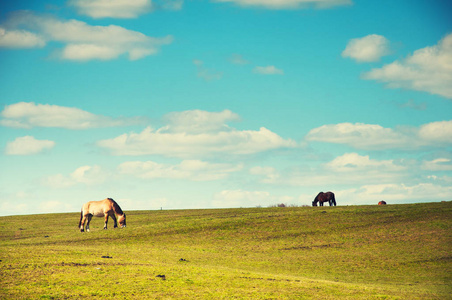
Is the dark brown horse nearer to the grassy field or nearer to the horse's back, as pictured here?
the grassy field

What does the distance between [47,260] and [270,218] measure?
96.8ft

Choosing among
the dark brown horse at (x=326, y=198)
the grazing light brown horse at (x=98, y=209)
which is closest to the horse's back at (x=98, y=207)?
the grazing light brown horse at (x=98, y=209)

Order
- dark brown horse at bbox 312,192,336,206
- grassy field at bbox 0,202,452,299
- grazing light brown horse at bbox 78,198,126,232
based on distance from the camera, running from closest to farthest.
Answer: grassy field at bbox 0,202,452,299 → grazing light brown horse at bbox 78,198,126,232 → dark brown horse at bbox 312,192,336,206

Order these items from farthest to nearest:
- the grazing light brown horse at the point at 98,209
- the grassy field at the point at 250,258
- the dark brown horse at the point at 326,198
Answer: the dark brown horse at the point at 326,198 → the grazing light brown horse at the point at 98,209 → the grassy field at the point at 250,258

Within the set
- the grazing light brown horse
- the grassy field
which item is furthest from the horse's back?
the grassy field

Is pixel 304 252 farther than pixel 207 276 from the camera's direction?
Yes

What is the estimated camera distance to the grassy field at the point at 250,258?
1922 centimetres

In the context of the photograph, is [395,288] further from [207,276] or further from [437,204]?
[437,204]

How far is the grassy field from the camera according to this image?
19.2 metres

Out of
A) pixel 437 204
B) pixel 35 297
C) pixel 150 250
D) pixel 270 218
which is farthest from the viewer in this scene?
pixel 437 204

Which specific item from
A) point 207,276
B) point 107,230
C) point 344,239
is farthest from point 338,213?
point 207,276

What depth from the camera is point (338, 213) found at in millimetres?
51000

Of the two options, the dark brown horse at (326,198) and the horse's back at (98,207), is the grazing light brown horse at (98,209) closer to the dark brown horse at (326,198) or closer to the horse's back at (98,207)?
the horse's back at (98,207)

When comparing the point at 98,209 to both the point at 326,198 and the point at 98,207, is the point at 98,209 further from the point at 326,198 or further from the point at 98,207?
the point at 326,198
